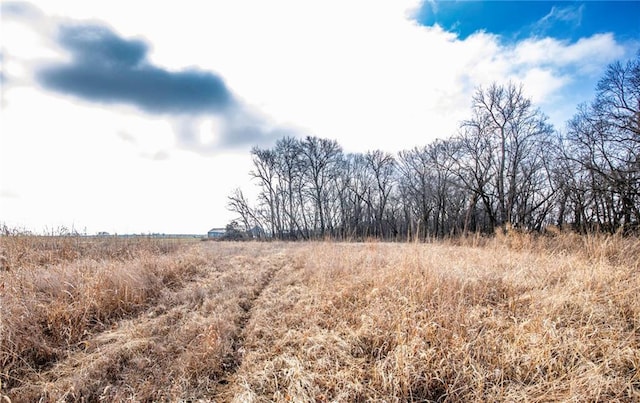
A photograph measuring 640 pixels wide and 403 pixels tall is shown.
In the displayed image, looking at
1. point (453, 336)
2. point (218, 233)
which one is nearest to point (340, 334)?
point (453, 336)

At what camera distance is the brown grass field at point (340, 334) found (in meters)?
2.52

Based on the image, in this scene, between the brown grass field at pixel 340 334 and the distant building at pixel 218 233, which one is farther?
the distant building at pixel 218 233

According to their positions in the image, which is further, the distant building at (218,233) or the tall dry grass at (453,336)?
the distant building at (218,233)

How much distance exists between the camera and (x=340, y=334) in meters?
3.41

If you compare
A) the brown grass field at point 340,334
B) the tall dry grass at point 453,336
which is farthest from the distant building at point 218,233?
the tall dry grass at point 453,336

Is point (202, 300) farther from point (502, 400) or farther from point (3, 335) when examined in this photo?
point (502, 400)

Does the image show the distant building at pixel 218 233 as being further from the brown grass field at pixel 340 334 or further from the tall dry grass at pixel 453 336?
the tall dry grass at pixel 453 336

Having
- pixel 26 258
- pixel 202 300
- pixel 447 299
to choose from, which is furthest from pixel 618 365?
pixel 26 258

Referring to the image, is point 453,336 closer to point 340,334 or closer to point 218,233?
point 340,334

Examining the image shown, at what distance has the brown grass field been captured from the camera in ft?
8.25

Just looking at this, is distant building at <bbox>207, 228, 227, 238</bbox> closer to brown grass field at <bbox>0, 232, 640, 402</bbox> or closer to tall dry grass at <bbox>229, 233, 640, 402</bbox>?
brown grass field at <bbox>0, 232, 640, 402</bbox>

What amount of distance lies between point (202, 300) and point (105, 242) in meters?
5.70

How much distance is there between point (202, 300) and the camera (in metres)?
4.82

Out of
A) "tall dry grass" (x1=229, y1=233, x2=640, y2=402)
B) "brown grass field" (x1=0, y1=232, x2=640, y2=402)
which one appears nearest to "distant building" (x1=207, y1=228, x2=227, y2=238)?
"brown grass field" (x1=0, y1=232, x2=640, y2=402)
